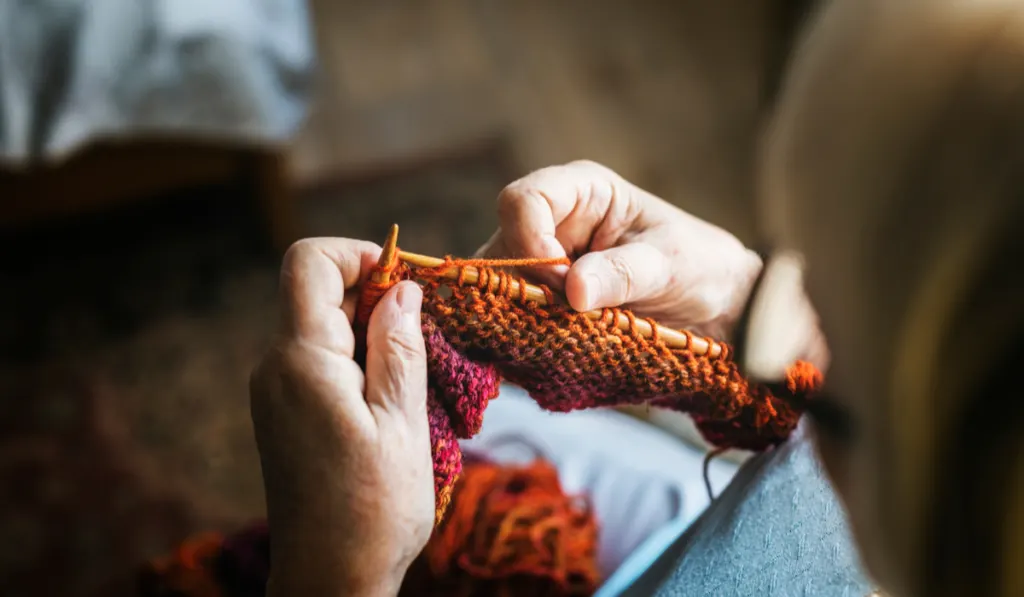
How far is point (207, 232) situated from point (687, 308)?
103 cm

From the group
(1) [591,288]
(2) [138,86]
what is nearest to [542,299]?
(1) [591,288]

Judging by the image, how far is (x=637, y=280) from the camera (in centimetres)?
40

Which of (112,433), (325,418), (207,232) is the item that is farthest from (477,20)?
(325,418)

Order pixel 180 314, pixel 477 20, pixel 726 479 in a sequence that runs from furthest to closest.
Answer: pixel 477 20 < pixel 180 314 < pixel 726 479

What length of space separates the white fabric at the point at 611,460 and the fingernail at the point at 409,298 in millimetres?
311

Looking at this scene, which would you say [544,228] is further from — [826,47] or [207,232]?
[207,232]

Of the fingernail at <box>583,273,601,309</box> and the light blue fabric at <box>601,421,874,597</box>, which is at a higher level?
the fingernail at <box>583,273,601,309</box>

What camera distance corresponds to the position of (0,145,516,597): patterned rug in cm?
112

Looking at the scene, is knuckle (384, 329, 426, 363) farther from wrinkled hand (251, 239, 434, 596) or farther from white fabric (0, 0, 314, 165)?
white fabric (0, 0, 314, 165)

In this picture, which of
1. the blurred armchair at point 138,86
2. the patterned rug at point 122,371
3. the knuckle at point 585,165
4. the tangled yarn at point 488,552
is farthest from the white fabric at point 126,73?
the knuckle at point 585,165

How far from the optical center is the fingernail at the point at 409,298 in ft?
1.18

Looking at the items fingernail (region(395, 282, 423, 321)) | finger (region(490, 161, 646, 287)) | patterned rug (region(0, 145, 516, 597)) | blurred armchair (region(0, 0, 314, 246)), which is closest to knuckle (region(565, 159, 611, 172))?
finger (region(490, 161, 646, 287))

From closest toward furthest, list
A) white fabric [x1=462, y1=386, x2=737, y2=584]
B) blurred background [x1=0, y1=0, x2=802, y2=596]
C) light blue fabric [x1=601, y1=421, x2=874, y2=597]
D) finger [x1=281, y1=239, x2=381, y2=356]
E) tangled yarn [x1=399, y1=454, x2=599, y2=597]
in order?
1. finger [x1=281, y1=239, x2=381, y2=356]
2. light blue fabric [x1=601, y1=421, x2=874, y2=597]
3. tangled yarn [x1=399, y1=454, x2=599, y2=597]
4. white fabric [x1=462, y1=386, x2=737, y2=584]
5. blurred background [x1=0, y1=0, x2=802, y2=596]

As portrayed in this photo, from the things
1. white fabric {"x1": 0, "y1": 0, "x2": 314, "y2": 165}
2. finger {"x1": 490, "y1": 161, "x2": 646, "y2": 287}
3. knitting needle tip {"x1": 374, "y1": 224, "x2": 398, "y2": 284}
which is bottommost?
white fabric {"x1": 0, "y1": 0, "x2": 314, "y2": 165}
